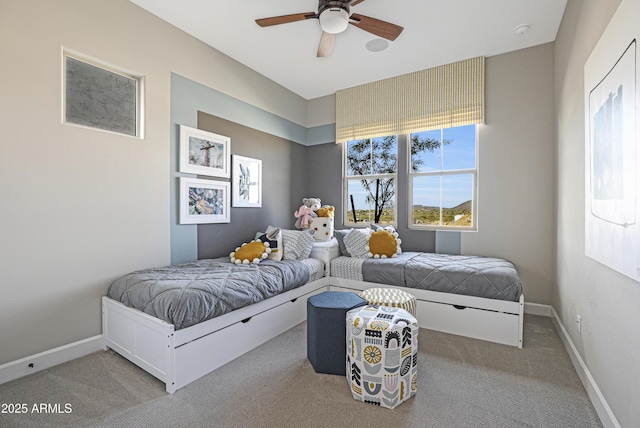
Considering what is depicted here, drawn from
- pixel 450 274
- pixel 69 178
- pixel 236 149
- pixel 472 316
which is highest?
pixel 236 149

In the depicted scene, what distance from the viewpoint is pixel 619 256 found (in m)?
1.31

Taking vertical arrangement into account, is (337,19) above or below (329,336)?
above

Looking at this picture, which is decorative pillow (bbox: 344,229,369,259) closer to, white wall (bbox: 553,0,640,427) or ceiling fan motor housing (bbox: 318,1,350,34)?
white wall (bbox: 553,0,640,427)

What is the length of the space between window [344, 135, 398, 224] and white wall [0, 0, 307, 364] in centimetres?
243

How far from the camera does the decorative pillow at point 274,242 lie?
118 inches

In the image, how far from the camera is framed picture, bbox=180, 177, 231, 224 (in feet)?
9.32

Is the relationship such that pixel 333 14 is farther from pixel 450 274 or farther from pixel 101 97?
pixel 450 274

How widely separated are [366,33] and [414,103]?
1.18m

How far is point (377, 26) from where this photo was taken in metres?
2.21

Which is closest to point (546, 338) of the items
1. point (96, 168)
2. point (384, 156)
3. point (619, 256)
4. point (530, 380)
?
point (530, 380)

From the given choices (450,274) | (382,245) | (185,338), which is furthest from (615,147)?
(185,338)

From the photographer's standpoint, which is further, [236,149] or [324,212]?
[324,212]

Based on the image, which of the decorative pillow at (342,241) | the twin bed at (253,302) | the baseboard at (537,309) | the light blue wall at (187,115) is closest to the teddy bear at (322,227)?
the decorative pillow at (342,241)

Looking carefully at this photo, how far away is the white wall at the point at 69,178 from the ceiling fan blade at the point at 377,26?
1.76m
